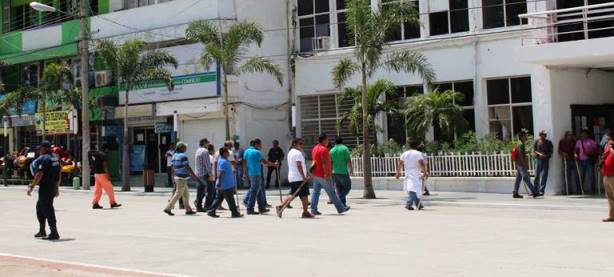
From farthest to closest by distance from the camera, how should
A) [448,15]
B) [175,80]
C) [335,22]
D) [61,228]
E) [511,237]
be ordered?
[175,80] < [335,22] < [448,15] < [61,228] < [511,237]

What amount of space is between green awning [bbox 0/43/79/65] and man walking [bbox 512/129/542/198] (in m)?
22.6

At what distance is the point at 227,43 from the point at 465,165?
9531 mm

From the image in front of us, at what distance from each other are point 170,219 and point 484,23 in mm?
13773

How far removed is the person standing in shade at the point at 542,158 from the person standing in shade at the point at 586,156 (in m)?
0.78

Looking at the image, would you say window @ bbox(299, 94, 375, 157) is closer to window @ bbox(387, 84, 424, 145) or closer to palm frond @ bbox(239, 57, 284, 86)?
window @ bbox(387, 84, 424, 145)

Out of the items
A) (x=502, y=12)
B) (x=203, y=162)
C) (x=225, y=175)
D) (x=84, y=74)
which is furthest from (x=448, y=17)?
(x=84, y=74)

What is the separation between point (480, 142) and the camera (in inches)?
974

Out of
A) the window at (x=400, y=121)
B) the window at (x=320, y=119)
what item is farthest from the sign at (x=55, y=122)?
the window at (x=400, y=121)

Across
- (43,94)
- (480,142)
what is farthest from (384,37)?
(43,94)

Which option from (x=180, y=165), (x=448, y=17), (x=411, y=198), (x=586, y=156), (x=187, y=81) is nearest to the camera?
(x=180, y=165)

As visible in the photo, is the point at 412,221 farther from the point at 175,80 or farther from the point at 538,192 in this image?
the point at 175,80

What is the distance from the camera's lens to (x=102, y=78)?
120ft

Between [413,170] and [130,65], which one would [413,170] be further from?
[130,65]

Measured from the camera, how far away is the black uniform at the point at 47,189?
44.0 feet
